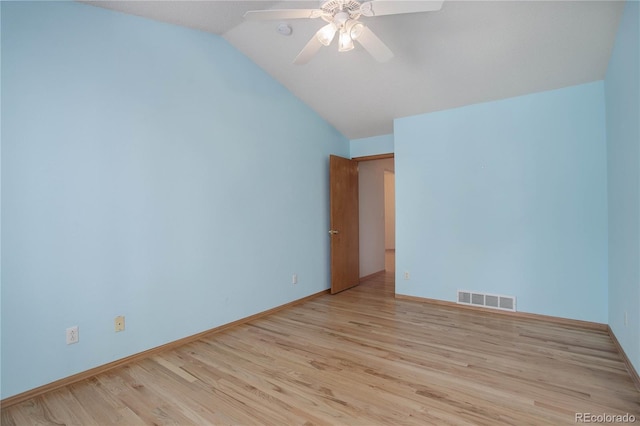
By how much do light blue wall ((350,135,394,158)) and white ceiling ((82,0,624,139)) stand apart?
764 millimetres

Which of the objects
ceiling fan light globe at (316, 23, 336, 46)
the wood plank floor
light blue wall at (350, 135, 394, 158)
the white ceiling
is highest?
the white ceiling

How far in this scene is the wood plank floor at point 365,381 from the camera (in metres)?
1.87

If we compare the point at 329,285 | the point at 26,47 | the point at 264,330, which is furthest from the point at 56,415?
the point at 329,285

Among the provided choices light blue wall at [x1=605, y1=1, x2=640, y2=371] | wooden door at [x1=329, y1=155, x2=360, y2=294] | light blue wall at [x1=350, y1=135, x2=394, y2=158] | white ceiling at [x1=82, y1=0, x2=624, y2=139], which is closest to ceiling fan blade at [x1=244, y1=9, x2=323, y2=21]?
white ceiling at [x1=82, y1=0, x2=624, y2=139]

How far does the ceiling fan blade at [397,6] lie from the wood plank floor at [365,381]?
7.78 feet

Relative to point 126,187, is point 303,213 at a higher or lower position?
lower

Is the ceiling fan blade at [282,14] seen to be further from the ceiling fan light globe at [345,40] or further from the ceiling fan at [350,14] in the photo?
the ceiling fan light globe at [345,40]

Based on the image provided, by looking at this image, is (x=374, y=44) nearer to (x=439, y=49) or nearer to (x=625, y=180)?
(x=439, y=49)

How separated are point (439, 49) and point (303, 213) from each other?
2.51 m

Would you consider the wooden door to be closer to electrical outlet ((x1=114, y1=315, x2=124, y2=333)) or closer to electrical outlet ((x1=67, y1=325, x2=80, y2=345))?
electrical outlet ((x1=114, y1=315, x2=124, y2=333))

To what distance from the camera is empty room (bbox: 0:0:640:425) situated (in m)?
2.06

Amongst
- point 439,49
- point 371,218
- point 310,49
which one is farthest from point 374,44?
point 371,218

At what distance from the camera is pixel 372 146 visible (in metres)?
5.00

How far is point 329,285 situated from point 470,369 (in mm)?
2645
